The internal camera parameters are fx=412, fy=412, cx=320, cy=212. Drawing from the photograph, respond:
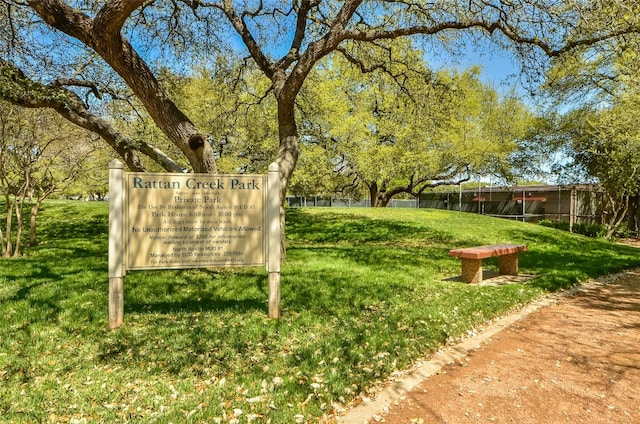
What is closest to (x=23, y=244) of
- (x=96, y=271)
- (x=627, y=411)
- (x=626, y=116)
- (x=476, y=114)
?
A: (x=96, y=271)

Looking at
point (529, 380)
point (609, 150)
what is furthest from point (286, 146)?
point (609, 150)

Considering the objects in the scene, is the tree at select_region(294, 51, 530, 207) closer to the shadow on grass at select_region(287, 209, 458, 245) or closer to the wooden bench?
the shadow on grass at select_region(287, 209, 458, 245)

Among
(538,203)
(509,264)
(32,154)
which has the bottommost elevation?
(509,264)

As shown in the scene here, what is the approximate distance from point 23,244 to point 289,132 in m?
7.84

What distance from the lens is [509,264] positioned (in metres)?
8.59

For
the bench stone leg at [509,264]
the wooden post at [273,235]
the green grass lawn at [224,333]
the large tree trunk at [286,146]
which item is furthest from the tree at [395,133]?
the wooden post at [273,235]

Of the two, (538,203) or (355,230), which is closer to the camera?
(355,230)

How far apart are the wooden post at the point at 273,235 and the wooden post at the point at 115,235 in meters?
1.66

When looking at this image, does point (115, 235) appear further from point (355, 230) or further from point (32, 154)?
point (355, 230)

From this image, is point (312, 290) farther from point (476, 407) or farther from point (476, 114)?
point (476, 114)

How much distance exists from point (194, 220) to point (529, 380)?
386 centimetres

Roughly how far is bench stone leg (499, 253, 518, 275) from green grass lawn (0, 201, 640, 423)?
71 centimetres

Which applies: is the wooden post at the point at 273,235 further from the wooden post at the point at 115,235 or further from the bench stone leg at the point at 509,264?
the bench stone leg at the point at 509,264

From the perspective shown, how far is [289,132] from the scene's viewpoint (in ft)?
29.1
